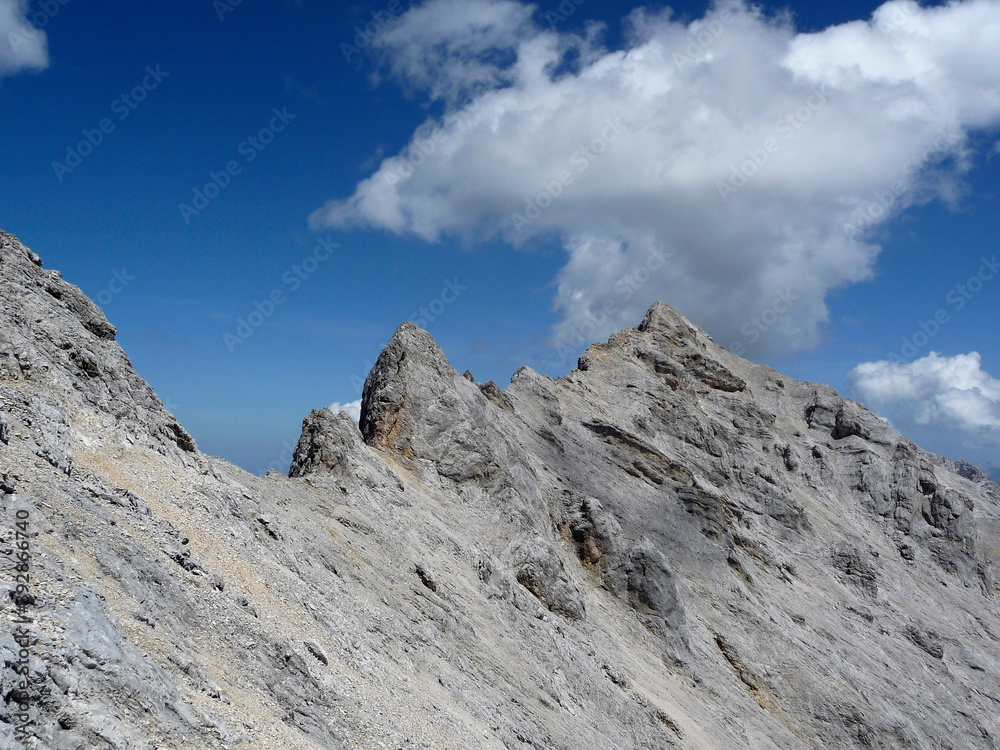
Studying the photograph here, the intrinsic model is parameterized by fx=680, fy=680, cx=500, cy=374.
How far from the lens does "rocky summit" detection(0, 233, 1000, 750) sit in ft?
43.7

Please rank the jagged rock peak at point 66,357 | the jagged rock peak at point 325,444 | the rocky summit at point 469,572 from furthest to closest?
the jagged rock peak at point 325,444
the jagged rock peak at point 66,357
the rocky summit at point 469,572

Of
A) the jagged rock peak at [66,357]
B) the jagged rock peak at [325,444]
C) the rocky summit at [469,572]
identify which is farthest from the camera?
the jagged rock peak at [325,444]

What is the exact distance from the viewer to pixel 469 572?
30.6m

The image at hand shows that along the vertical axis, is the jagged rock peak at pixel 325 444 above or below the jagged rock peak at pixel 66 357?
above

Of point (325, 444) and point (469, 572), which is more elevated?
point (325, 444)

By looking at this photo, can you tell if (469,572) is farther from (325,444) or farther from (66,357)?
(66,357)

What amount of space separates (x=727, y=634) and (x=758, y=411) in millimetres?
→ 36784

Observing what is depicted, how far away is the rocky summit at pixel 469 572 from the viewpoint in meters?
13.3

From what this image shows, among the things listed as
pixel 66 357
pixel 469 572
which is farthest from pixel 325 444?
pixel 66 357

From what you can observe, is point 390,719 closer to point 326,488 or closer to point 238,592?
point 238,592

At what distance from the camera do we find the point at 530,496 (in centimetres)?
3891

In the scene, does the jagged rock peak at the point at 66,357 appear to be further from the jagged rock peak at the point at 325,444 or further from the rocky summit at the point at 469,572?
the jagged rock peak at the point at 325,444

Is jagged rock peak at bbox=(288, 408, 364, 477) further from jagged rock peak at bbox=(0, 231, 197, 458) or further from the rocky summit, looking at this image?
jagged rock peak at bbox=(0, 231, 197, 458)

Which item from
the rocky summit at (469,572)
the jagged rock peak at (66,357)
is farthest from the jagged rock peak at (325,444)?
the jagged rock peak at (66,357)
